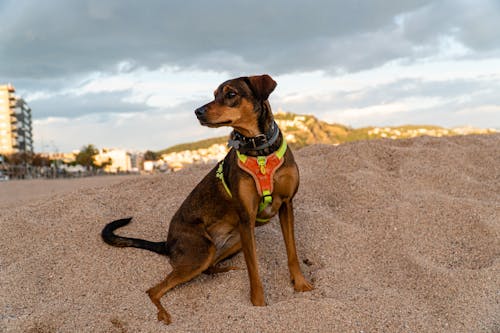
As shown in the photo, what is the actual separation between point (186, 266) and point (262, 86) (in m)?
1.81

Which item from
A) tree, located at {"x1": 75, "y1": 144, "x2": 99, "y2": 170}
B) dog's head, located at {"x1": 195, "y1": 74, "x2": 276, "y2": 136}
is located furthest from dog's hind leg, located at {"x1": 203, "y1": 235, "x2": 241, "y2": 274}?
tree, located at {"x1": 75, "y1": 144, "x2": 99, "y2": 170}

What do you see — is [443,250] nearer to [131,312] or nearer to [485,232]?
[485,232]

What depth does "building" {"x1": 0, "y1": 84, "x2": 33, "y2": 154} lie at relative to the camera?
4572 inches

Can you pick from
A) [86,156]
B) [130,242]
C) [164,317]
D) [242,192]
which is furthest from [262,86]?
[86,156]

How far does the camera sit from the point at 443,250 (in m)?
5.06

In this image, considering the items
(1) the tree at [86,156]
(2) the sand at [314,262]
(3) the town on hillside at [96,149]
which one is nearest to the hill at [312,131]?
(3) the town on hillside at [96,149]

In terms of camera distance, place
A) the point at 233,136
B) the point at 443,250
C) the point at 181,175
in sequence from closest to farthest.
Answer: the point at 233,136, the point at 443,250, the point at 181,175

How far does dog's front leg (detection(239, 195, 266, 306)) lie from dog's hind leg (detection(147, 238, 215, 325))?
1.47 feet

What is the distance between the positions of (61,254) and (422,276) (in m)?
3.91

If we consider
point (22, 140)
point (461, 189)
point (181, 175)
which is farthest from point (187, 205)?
point (22, 140)

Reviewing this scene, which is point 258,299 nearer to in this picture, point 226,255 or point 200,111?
point 226,255

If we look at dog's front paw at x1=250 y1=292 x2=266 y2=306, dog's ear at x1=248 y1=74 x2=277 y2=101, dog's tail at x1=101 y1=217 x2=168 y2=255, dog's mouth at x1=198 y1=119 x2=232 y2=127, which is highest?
dog's ear at x1=248 y1=74 x2=277 y2=101

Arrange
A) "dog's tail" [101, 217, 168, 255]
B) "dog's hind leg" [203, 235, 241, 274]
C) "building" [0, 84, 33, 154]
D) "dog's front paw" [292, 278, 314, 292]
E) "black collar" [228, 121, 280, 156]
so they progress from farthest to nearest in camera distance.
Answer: "building" [0, 84, 33, 154]
"dog's tail" [101, 217, 168, 255]
"dog's hind leg" [203, 235, 241, 274]
"dog's front paw" [292, 278, 314, 292]
"black collar" [228, 121, 280, 156]

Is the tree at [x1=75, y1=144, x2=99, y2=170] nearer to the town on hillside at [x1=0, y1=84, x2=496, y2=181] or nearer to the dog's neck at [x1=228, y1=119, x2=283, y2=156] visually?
the town on hillside at [x1=0, y1=84, x2=496, y2=181]
